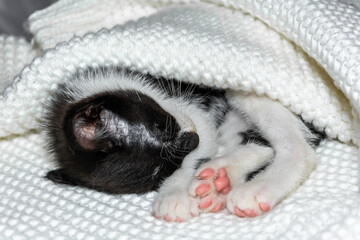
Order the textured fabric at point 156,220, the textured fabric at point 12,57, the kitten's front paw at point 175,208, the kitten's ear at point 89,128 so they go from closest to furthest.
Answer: the textured fabric at point 156,220
the kitten's front paw at point 175,208
the kitten's ear at point 89,128
the textured fabric at point 12,57

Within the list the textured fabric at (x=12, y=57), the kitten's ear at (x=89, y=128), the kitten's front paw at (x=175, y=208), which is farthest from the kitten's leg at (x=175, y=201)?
the textured fabric at (x=12, y=57)

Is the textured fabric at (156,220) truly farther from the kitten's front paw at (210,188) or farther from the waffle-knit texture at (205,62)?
the waffle-knit texture at (205,62)

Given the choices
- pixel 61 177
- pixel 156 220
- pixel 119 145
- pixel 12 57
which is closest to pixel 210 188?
pixel 156 220

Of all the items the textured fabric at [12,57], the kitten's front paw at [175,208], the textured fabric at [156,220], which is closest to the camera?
the textured fabric at [156,220]

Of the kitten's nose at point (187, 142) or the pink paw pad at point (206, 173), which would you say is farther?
the kitten's nose at point (187, 142)

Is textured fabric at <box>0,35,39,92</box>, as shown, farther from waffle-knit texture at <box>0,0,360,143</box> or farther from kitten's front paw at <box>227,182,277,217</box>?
kitten's front paw at <box>227,182,277,217</box>

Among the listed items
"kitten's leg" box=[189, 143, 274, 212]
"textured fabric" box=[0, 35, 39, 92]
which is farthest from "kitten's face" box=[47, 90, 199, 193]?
"textured fabric" box=[0, 35, 39, 92]

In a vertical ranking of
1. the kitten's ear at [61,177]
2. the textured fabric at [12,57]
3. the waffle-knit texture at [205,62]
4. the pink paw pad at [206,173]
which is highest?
the waffle-knit texture at [205,62]

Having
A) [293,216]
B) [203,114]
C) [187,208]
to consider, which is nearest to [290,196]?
[293,216]
